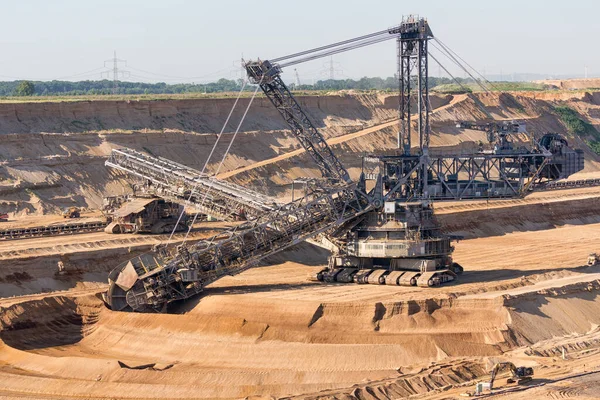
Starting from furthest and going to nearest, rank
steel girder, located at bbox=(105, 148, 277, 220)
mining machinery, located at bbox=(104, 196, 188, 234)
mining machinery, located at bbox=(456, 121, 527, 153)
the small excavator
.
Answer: mining machinery, located at bbox=(104, 196, 188, 234) → steel girder, located at bbox=(105, 148, 277, 220) → mining machinery, located at bbox=(456, 121, 527, 153) → the small excavator

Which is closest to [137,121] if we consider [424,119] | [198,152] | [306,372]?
[198,152]

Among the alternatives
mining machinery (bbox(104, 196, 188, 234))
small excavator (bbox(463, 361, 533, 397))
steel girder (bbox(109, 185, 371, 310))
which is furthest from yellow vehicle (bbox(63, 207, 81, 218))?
small excavator (bbox(463, 361, 533, 397))

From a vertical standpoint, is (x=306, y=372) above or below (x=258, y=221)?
below

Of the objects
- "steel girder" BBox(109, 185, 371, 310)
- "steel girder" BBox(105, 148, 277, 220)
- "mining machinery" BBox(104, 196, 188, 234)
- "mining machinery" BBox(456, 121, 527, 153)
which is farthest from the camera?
"mining machinery" BBox(104, 196, 188, 234)

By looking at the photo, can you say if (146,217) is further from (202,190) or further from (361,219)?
(361,219)

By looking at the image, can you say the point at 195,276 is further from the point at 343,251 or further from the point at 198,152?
the point at 198,152

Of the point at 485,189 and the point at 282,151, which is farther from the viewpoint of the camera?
the point at 282,151

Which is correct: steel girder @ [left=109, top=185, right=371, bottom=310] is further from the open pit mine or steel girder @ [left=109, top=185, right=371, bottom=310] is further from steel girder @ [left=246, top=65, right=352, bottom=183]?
steel girder @ [left=246, top=65, right=352, bottom=183]
